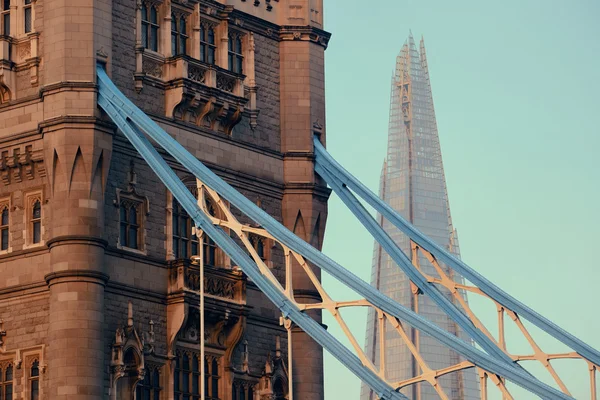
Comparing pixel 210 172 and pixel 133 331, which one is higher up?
pixel 210 172

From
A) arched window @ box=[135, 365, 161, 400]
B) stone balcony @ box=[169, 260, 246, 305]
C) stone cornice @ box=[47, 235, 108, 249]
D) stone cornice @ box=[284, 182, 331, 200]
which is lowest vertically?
arched window @ box=[135, 365, 161, 400]

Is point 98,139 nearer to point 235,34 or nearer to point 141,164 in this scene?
point 141,164

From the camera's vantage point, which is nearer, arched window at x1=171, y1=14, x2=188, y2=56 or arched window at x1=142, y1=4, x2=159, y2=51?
arched window at x1=142, y1=4, x2=159, y2=51

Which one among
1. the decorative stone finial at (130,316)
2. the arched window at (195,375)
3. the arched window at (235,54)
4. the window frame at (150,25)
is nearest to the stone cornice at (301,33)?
the arched window at (235,54)

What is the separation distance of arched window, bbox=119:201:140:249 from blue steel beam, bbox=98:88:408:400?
209cm

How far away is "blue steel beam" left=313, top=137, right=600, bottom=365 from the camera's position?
4869cm

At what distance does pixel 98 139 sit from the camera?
5031cm

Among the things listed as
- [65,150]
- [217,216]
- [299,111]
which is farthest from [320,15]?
[65,150]

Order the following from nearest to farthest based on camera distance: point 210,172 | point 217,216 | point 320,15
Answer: point 210,172, point 217,216, point 320,15

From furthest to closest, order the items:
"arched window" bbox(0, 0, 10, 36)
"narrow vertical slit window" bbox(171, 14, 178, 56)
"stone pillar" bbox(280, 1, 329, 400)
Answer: "stone pillar" bbox(280, 1, 329, 400)
"narrow vertical slit window" bbox(171, 14, 178, 56)
"arched window" bbox(0, 0, 10, 36)

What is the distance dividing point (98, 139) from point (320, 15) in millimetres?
11299

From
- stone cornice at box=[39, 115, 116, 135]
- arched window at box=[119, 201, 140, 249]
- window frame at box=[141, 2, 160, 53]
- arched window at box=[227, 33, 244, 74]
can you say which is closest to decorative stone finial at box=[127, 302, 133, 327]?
arched window at box=[119, 201, 140, 249]

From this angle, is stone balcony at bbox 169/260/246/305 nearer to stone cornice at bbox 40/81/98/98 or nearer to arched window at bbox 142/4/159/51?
stone cornice at bbox 40/81/98/98

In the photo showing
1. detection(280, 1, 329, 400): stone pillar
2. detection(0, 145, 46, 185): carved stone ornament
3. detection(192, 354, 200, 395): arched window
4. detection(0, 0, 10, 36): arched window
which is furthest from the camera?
detection(280, 1, 329, 400): stone pillar
